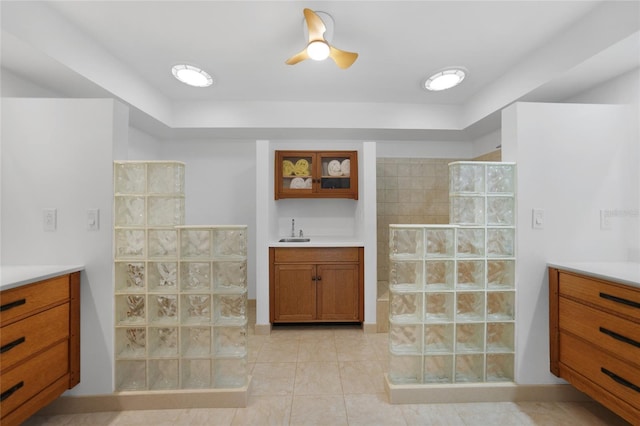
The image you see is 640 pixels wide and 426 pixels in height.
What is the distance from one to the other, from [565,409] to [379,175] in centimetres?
273

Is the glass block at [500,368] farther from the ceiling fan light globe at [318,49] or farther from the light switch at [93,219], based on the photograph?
the light switch at [93,219]

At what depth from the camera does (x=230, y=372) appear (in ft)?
6.47

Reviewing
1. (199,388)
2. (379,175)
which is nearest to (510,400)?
(199,388)

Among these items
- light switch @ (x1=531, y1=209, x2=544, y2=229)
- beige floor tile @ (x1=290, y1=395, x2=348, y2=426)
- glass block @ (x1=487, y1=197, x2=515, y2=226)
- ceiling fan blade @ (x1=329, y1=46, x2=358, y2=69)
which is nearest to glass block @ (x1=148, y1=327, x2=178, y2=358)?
beige floor tile @ (x1=290, y1=395, x2=348, y2=426)

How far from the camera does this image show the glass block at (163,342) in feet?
6.30

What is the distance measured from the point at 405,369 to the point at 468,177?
1.36 metres

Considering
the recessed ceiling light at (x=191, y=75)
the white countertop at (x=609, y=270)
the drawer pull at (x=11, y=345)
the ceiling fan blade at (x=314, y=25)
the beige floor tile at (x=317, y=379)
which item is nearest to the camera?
the drawer pull at (x=11, y=345)

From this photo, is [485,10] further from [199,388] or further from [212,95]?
[199,388]

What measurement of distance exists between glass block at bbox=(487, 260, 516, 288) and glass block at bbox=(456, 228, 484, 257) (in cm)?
11

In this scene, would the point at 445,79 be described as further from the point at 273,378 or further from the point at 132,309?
the point at 132,309

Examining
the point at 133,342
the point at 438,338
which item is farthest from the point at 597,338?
the point at 133,342

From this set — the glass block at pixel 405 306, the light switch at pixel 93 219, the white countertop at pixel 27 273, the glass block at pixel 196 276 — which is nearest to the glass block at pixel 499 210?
the glass block at pixel 405 306

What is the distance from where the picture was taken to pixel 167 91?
2961 mm

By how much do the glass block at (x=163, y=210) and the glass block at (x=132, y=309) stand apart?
51cm
